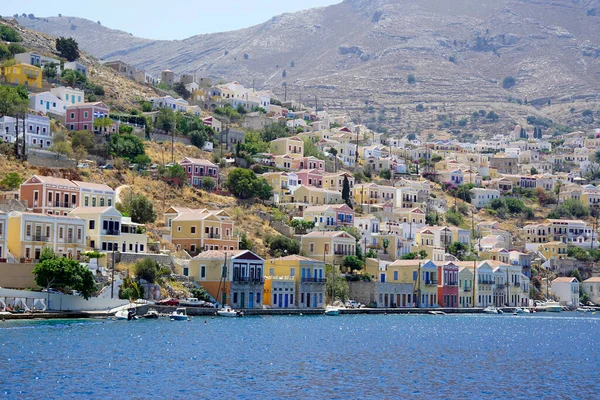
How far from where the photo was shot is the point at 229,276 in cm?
8475

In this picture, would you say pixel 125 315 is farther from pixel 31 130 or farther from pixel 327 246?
pixel 31 130

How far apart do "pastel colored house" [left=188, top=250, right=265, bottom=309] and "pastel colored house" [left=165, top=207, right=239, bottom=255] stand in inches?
203

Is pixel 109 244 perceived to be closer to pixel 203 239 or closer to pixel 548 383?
pixel 203 239

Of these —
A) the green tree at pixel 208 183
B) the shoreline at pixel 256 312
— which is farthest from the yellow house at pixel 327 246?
the green tree at pixel 208 183

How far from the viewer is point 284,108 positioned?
6722 inches

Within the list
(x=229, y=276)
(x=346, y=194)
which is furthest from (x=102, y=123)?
(x=229, y=276)

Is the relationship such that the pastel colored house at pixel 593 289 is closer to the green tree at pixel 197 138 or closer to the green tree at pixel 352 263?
the green tree at pixel 352 263

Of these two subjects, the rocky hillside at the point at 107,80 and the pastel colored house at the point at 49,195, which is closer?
the pastel colored house at the point at 49,195

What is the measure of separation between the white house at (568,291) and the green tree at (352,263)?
34.9m

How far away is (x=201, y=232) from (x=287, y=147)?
4660 centimetres

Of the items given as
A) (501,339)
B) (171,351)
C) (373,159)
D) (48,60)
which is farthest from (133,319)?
(373,159)

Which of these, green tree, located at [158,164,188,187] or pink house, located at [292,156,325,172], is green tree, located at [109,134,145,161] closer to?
green tree, located at [158,164,188,187]

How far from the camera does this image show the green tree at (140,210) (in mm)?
93000

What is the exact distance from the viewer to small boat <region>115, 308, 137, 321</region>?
237ft
